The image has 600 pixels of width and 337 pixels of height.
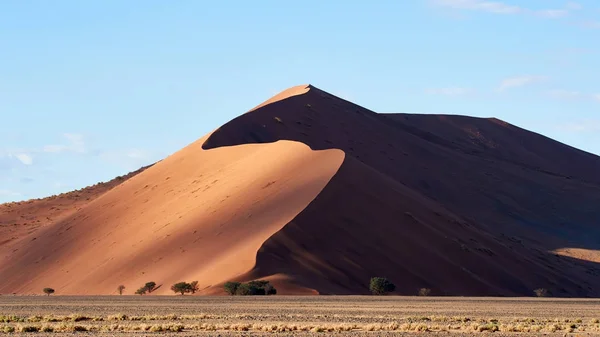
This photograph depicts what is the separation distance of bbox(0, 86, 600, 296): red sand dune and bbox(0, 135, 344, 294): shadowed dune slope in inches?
5.6

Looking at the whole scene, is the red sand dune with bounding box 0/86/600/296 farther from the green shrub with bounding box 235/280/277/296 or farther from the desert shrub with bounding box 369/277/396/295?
the green shrub with bounding box 235/280/277/296

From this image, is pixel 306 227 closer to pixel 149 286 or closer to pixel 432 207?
pixel 149 286

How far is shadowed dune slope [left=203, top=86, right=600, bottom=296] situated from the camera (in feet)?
182

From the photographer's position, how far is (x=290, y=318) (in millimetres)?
31531

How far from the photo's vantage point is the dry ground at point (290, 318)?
26109 millimetres

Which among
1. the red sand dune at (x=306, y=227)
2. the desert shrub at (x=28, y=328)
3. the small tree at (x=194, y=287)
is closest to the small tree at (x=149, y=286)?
the red sand dune at (x=306, y=227)

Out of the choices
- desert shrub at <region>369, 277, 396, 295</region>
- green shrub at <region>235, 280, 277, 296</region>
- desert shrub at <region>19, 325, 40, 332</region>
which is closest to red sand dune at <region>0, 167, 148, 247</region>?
green shrub at <region>235, 280, 277, 296</region>

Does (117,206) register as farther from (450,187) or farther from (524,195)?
(524,195)

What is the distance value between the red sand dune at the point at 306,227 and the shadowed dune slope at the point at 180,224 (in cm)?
14

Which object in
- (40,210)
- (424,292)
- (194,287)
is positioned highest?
(40,210)

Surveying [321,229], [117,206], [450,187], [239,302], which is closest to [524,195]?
[450,187]

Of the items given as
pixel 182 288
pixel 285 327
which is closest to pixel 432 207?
A: pixel 182 288

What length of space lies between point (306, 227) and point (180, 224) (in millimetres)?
10396

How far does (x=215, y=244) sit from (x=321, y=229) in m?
5.88
